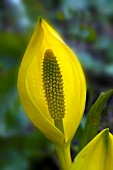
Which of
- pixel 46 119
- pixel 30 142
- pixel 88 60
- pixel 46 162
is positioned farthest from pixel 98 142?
pixel 88 60

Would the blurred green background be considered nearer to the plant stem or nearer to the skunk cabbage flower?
the plant stem

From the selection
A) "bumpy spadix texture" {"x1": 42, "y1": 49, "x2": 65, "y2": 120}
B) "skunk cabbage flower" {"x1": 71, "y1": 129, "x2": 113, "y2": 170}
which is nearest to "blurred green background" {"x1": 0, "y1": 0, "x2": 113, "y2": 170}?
"bumpy spadix texture" {"x1": 42, "y1": 49, "x2": 65, "y2": 120}

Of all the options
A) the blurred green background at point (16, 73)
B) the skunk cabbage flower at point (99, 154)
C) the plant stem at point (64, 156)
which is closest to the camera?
the skunk cabbage flower at point (99, 154)

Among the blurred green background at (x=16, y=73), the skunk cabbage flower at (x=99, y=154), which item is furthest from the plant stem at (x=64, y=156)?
the blurred green background at (x=16, y=73)

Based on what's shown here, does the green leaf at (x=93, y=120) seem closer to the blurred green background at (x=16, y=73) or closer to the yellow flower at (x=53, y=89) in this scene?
the yellow flower at (x=53, y=89)

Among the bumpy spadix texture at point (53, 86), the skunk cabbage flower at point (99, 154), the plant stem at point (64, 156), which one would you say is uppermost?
the bumpy spadix texture at point (53, 86)

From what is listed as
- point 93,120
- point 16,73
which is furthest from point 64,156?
point 16,73
